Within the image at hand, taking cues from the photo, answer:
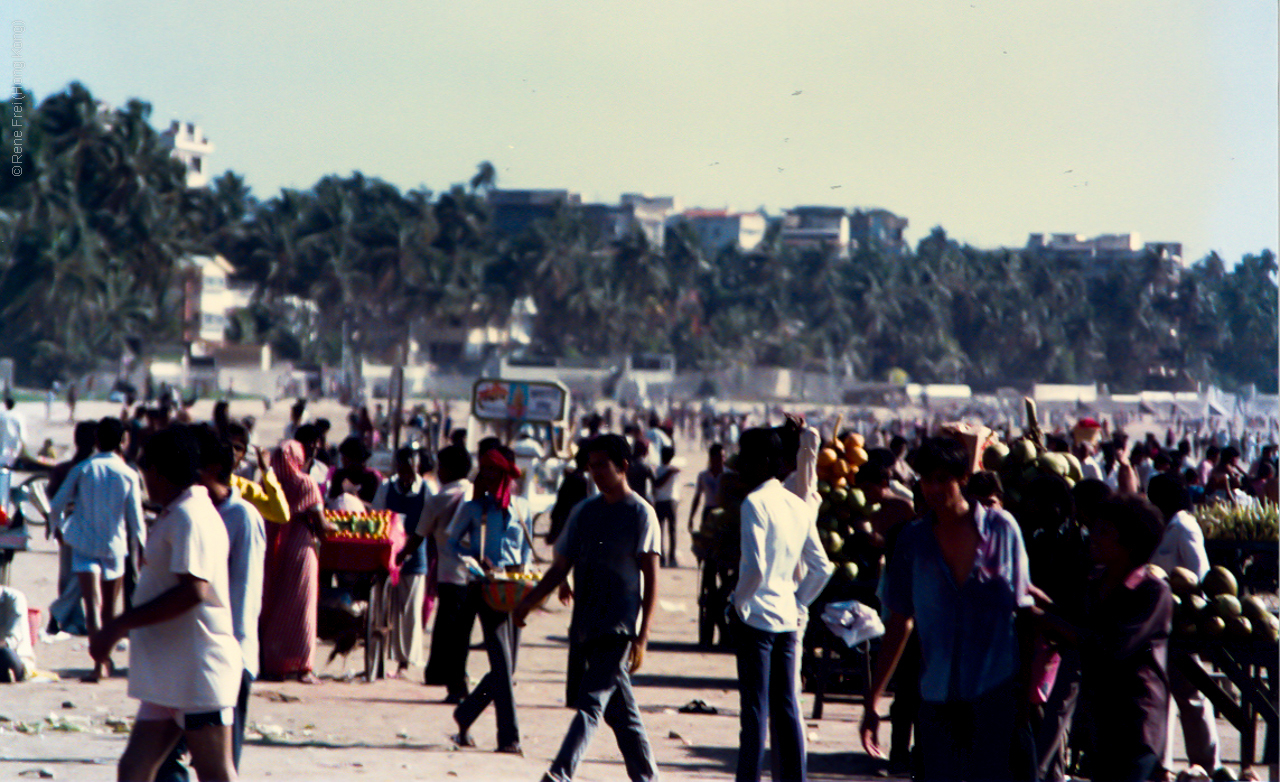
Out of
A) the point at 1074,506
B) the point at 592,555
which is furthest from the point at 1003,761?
the point at 592,555

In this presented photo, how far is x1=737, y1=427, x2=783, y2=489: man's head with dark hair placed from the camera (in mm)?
5523

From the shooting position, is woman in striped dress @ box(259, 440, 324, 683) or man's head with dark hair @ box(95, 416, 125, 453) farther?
woman in striped dress @ box(259, 440, 324, 683)

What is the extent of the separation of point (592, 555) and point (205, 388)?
68981 mm

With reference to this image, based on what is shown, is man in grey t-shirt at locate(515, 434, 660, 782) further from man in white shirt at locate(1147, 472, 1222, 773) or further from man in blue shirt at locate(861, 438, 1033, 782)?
man in white shirt at locate(1147, 472, 1222, 773)

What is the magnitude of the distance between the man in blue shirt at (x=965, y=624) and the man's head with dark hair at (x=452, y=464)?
3909mm

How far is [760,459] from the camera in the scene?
554 cm

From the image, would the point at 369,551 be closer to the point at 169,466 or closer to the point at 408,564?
the point at 408,564

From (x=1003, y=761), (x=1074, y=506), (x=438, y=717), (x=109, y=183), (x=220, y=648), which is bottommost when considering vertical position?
(x=438, y=717)

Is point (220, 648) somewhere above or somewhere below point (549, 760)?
above

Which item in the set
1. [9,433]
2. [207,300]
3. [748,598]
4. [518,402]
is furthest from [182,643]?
[207,300]

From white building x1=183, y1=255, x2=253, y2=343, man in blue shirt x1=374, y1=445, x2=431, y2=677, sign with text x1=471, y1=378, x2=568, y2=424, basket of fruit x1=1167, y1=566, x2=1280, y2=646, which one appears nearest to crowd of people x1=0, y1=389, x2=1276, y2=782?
basket of fruit x1=1167, y1=566, x2=1280, y2=646

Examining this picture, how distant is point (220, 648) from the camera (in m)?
4.20

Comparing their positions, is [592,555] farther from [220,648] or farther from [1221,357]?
[1221,357]

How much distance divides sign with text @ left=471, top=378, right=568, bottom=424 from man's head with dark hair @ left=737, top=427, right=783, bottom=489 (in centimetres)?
1243
